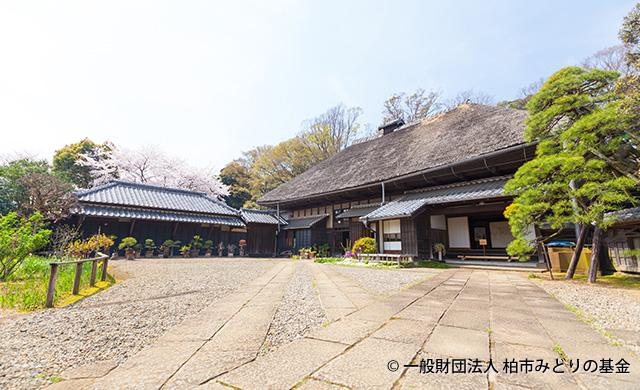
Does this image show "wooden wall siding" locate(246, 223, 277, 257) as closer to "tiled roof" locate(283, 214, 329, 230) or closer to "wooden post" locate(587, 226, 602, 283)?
"tiled roof" locate(283, 214, 329, 230)

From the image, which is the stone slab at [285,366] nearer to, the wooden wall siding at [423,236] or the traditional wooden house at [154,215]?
the wooden wall siding at [423,236]

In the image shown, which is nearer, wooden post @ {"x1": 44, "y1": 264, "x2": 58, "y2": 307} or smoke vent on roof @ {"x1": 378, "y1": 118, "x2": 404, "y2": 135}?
wooden post @ {"x1": 44, "y1": 264, "x2": 58, "y2": 307}

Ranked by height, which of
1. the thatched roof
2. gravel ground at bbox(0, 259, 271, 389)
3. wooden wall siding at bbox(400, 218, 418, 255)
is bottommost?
Answer: gravel ground at bbox(0, 259, 271, 389)

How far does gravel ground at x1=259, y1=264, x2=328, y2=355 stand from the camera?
6.97 ft

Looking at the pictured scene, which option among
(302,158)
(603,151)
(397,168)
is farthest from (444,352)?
(302,158)

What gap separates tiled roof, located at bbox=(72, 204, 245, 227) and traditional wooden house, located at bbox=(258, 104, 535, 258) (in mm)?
3208

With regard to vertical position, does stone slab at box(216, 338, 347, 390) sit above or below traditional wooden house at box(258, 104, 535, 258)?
below

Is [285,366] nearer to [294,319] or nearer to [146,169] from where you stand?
[294,319]

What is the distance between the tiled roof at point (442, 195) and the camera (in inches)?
330

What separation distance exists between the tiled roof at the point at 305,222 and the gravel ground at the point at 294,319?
997cm

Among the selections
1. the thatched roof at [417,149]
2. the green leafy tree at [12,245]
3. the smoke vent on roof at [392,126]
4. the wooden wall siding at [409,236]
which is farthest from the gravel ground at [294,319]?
the smoke vent on roof at [392,126]

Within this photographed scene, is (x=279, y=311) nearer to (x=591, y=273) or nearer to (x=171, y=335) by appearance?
(x=171, y=335)

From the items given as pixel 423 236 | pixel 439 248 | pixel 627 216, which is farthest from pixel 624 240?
pixel 423 236

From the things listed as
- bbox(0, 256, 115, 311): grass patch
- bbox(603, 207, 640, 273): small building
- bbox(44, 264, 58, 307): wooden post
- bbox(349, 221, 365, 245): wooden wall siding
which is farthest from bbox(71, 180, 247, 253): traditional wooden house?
bbox(603, 207, 640, 273): small building
